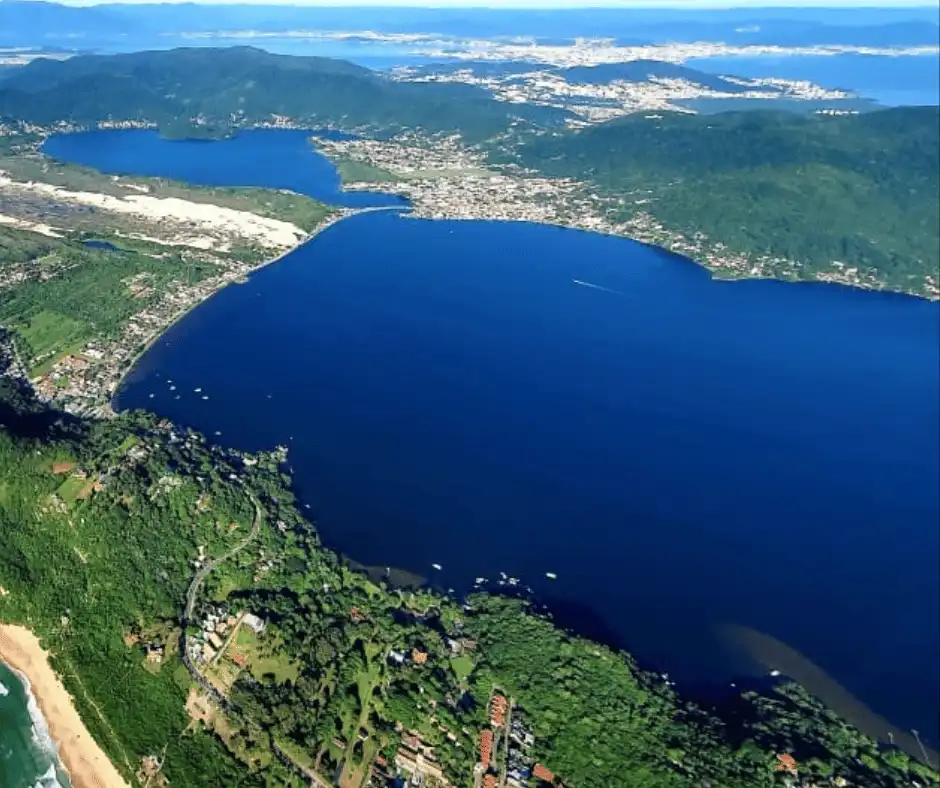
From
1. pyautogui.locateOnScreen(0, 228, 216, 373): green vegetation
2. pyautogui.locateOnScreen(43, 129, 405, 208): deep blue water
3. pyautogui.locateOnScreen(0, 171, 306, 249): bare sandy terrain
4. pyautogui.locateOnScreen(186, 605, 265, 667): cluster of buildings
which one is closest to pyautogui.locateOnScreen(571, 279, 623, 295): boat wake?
pyautogui.locateOnScreen(0, 171, 306, 249): bare sandy terrain

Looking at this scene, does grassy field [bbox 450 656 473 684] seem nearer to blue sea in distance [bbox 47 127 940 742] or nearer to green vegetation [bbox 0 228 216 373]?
blue sea in distance [bbox 47 127 940 742]

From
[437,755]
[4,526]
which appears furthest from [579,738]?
[4,526]

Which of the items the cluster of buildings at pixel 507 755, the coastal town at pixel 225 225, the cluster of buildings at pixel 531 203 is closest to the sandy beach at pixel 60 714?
the cluster of buildings at pixel 507 755

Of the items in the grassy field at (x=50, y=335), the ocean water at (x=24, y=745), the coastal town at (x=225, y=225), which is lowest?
the ocean water at (x=24, y=745)

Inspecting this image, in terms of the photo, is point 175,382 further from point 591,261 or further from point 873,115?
point 873,115

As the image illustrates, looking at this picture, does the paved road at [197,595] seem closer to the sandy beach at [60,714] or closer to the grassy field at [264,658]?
the grassy field at [264,658]
